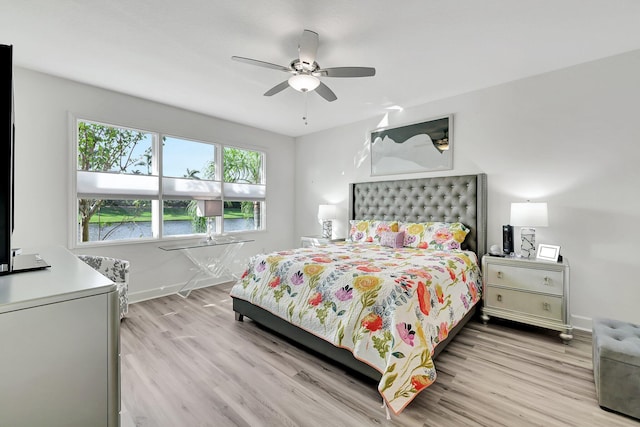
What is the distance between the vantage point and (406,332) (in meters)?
1.74

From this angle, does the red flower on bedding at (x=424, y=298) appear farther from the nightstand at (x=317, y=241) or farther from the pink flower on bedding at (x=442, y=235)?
the nightstand at (x=317, y=241)

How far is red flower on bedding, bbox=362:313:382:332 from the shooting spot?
181cm

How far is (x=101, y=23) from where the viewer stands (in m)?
2.12

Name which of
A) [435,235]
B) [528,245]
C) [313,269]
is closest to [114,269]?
[313,269]

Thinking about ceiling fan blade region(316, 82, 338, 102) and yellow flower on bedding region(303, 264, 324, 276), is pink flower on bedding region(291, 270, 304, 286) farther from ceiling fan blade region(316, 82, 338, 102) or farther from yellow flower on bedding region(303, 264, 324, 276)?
ceiling fan blade region(316, 82, 338, 102)

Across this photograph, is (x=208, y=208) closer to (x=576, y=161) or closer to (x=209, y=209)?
(x=209, y=209)

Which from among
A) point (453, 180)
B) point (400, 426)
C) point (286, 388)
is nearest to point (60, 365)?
point (286, 388)

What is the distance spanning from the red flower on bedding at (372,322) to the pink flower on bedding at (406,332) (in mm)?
130

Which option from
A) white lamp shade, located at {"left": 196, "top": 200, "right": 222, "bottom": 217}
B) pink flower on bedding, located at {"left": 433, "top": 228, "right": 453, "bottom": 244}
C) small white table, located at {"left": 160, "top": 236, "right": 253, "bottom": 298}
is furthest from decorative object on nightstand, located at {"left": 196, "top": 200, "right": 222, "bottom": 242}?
pink flower on bedding, located at {"left": 433, "top": 228, "right": 453, "bottom": 244}

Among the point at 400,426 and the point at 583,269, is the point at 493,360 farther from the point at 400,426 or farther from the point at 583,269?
the point at 583,269

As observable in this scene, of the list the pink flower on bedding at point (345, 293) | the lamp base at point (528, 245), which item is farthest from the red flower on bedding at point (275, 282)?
the lamp base at point (528, 245)

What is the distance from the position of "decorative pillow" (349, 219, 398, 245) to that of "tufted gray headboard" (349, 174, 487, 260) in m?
0.23

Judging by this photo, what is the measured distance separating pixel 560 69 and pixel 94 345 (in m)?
4.09

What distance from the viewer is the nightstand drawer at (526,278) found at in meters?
2.51
